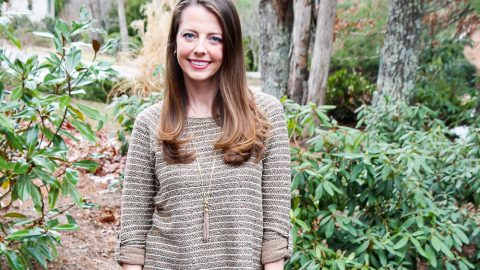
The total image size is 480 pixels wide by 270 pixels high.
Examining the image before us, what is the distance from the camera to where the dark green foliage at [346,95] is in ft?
35.4

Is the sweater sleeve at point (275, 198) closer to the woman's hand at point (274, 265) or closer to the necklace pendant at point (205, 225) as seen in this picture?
the woman's hand at point (274, 265)

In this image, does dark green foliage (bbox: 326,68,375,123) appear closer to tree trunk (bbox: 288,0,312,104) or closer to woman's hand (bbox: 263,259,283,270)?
tree trunk (bbox: 288,0,312,104)

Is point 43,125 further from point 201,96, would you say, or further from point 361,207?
point 361,207

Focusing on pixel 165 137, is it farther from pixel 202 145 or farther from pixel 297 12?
pixel 297 12

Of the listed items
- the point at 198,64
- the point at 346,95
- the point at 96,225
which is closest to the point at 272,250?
Result: the point at 198,64

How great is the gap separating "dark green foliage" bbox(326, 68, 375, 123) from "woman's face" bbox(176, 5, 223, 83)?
30.3ft

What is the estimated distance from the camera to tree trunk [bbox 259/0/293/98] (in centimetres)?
600

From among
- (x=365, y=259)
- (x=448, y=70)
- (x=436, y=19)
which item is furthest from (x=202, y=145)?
(x=448, y=70)

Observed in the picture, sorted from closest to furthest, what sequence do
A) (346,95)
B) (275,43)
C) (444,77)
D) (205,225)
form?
1. (205,225)
2. (275,43)
3. (444,77)
4. (346,95)

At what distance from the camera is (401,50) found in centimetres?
598

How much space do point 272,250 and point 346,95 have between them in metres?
9.51

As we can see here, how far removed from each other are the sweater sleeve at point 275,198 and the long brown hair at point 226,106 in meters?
0.04

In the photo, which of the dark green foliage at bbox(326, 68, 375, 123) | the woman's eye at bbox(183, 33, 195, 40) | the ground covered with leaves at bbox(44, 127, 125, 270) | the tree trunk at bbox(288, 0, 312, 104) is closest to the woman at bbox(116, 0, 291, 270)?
the woman's eye at bbox(183, 33, 195, 40)

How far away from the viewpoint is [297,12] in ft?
20.2
